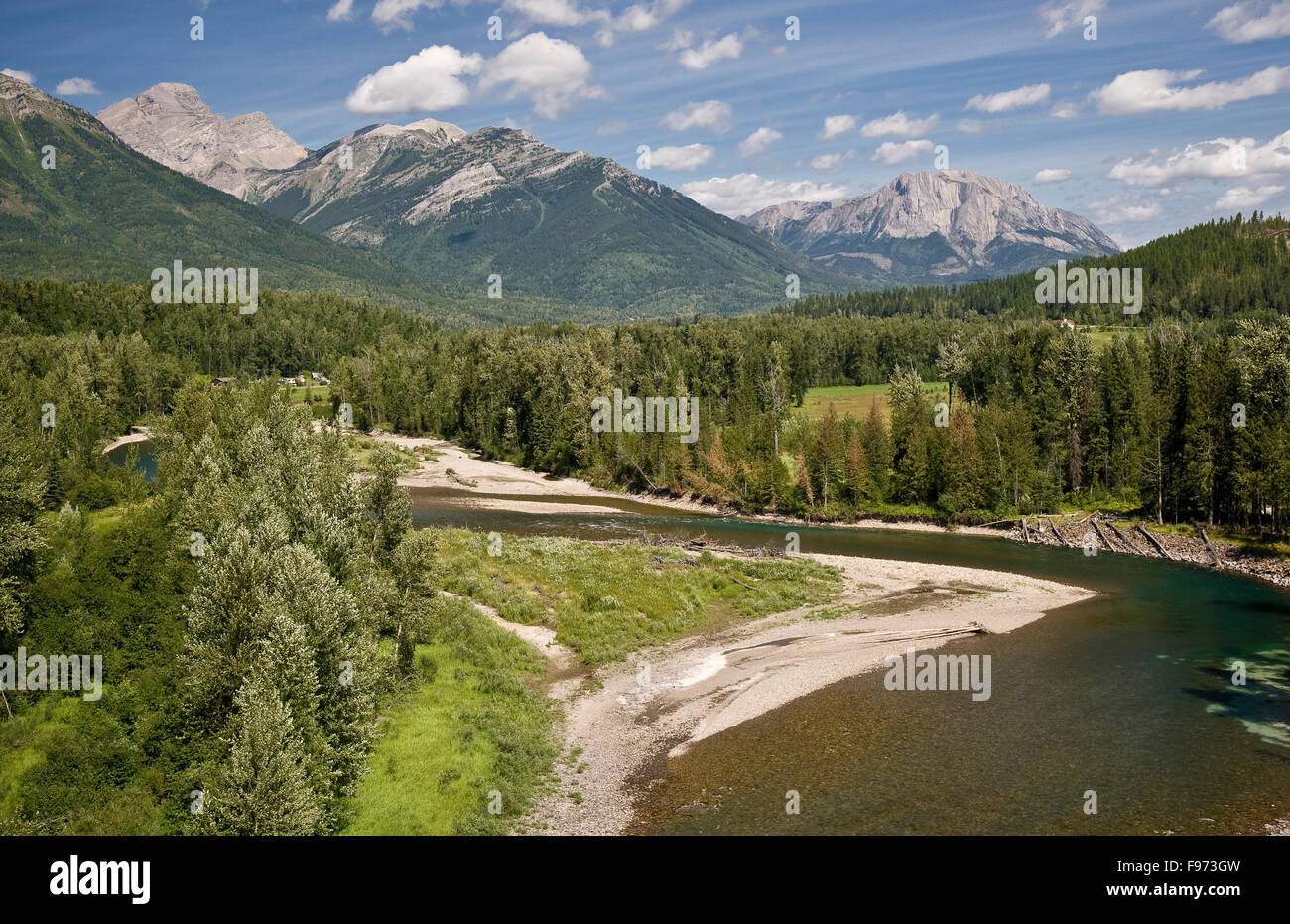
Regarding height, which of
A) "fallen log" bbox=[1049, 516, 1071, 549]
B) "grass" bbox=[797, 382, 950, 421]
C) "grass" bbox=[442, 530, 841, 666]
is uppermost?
"grass" bbox=[797, 382, 950, 421]

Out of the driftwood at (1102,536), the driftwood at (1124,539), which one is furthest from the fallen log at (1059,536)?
the driftwood at (1124,539)

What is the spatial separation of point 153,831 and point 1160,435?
9156 centimetres

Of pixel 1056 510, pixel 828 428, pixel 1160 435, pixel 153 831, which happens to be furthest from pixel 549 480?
pixel 153 831

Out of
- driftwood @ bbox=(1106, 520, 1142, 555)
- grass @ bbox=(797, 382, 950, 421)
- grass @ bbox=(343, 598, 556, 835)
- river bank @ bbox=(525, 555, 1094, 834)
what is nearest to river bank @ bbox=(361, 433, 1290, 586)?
driftwood @ bbox=(1106, 520, 1142, 555)

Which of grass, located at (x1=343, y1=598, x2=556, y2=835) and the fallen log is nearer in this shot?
grass, located at (x1=343, y1=598, x2=556, y2=835)

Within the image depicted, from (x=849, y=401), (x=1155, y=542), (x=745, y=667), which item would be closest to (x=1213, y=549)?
(x=1155, y=542)

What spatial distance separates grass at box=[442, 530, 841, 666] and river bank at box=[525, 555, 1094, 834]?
81.0 inches

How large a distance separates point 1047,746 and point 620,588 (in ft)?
109

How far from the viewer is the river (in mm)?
33250

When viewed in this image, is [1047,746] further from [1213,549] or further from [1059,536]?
[1059,536]

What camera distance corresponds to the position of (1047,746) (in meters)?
39.4

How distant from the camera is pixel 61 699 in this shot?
116 ft

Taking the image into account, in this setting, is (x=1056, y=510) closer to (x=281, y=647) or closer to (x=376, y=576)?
(x=376, y=576)

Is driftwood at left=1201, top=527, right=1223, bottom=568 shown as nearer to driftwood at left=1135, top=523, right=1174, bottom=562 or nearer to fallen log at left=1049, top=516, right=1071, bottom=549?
driftwood at left=1135, top=523, right=1174, bottom=562
